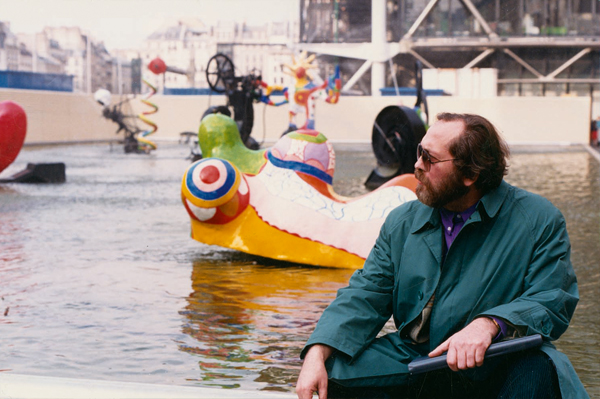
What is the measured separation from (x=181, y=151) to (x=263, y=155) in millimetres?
19056

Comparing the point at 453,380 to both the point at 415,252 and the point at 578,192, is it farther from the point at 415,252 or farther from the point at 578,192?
the point at 578,192

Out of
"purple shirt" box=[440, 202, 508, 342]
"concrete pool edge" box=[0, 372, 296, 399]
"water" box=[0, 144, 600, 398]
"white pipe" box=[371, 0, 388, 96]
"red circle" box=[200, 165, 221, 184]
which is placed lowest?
"water" box=[0, 144, 600, 398]

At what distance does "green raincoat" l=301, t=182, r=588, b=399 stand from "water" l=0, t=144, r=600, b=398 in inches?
53.2

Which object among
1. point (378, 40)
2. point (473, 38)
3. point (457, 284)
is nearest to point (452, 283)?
point (457, 284)

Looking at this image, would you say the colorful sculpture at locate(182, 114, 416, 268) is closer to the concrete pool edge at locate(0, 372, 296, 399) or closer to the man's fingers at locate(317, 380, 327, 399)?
the concrete pool edge at locate(0, 372, 296, 399)

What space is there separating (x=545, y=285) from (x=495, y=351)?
28cm

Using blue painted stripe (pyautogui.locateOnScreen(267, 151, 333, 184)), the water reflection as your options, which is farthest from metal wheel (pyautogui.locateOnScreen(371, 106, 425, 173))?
the water reflection

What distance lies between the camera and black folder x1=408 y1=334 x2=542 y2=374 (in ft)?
7.78

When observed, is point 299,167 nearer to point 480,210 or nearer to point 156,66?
point 480,210

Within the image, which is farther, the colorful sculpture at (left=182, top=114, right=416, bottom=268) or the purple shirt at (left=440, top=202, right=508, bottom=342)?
the colorful sculpture at (left=182, top=114, right=416, bottom=268)

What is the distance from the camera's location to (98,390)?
266cm

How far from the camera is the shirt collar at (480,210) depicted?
264 cm

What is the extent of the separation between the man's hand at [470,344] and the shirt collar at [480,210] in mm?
362

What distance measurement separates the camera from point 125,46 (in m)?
46.8
